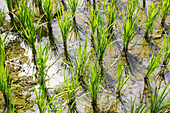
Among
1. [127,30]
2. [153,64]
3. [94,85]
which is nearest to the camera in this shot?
[94,85]

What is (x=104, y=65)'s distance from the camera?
236 centimetres

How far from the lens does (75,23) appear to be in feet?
9.46

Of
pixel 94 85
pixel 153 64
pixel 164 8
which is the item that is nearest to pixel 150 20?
pixel 164 8

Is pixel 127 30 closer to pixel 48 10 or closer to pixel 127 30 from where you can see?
pixel 127 30

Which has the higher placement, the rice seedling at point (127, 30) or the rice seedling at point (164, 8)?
the rice seedling at point (164, 8)

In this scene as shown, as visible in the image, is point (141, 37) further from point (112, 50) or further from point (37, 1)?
point (37, 1)

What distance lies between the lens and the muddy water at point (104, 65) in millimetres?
2043

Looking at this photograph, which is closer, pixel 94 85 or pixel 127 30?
pixel 94 85

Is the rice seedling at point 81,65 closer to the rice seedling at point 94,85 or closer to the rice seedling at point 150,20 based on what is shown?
the rice seedling at point 94,85

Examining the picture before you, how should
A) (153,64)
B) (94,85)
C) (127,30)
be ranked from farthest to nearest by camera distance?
(127,30)
(153,64)
(94,85)

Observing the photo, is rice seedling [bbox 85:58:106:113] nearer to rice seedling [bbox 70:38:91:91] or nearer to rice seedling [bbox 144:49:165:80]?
rice seedling [bbox 70:38:91:91]

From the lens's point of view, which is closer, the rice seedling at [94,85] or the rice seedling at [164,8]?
the rice seedling at [94,85]

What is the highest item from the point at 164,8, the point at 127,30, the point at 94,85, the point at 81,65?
the point at 164,8

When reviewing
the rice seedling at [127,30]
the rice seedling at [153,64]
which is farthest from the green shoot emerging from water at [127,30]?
the rice seedling at [153,64]
